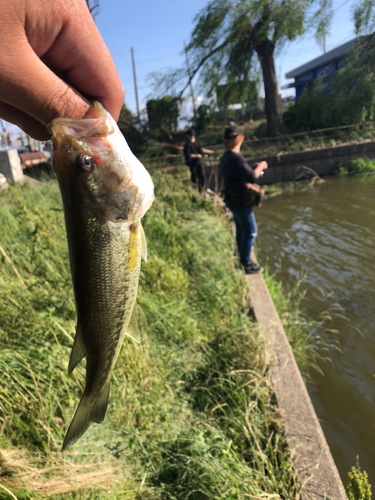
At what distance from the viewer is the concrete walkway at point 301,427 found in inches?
89.3

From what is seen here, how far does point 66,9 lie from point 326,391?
13.5 feet

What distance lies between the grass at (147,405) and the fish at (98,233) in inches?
37.6

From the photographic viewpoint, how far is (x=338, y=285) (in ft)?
20.1

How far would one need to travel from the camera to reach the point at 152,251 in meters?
4.95

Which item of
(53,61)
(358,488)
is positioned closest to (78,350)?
(53,61)

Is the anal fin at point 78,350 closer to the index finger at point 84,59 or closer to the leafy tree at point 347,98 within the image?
the index finger at point 84,59

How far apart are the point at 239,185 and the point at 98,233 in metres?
4.61

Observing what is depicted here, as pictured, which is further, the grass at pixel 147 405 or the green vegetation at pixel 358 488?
the green vegetation at pixel 358 488

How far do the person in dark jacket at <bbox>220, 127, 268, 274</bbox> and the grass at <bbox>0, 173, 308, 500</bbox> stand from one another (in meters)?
1.61

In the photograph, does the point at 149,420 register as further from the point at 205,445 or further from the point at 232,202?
the point at 232,202

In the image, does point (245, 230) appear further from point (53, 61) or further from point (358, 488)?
point (53, 61)

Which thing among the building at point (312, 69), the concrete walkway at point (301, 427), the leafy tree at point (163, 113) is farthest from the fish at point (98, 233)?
the building at point (312, 69)

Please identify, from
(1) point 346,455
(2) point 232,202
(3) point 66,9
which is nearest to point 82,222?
(3) point 66,9

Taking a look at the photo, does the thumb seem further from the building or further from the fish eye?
the building
